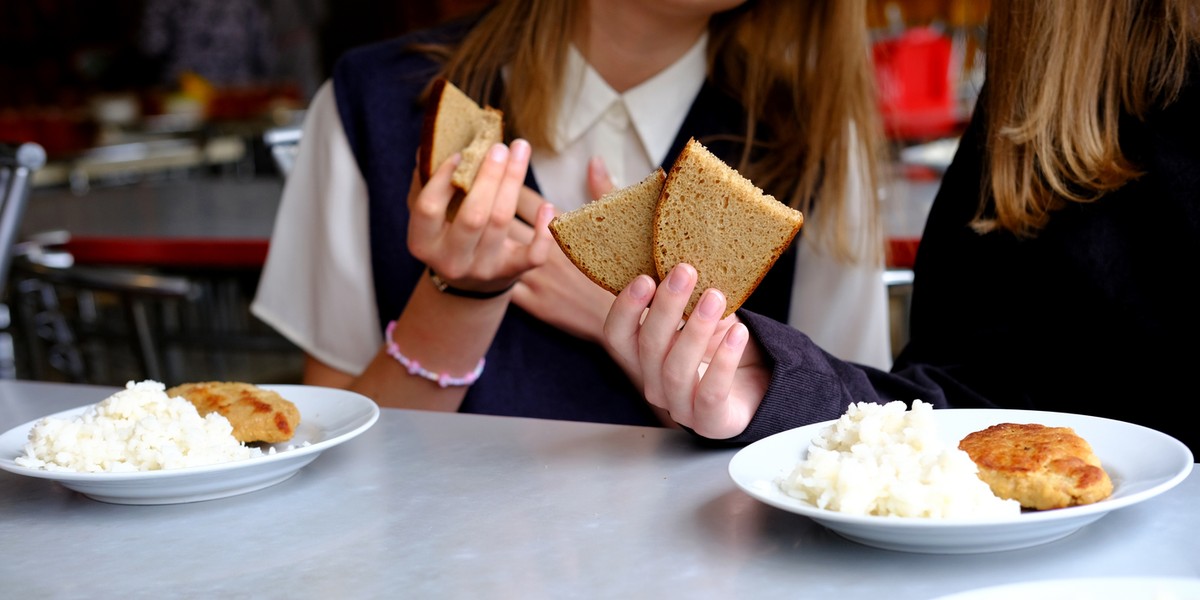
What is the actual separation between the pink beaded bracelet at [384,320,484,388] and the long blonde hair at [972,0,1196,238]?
2.01 feet

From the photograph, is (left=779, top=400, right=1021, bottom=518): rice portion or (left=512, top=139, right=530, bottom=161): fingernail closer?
(left=779, top=400, right=1021, bottom=518): rice portion

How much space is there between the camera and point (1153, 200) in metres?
1.17

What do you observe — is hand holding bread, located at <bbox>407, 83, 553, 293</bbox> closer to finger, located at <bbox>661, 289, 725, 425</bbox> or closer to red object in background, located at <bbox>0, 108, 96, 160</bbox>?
finger, located at <bbox>661, 289, 725, 425</bbox>

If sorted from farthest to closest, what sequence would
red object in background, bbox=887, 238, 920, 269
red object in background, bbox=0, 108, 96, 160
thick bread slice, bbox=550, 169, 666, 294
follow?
red object in background, bbox=0, 108, 96, 160 < red object in background, bbox=887, 238, 920, 269 < thick bread slice, bbox=550, 169, 666, 294

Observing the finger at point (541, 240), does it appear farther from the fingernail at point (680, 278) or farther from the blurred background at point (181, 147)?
the blurred background at point (181, 147)

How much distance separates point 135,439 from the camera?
83cm

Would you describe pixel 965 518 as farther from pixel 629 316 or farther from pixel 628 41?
pixel 628 41

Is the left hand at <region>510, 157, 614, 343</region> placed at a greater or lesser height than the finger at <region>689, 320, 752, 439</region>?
lesser

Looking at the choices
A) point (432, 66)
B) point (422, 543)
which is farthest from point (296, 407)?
point (432, 66)

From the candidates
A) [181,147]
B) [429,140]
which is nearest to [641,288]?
[429,140]

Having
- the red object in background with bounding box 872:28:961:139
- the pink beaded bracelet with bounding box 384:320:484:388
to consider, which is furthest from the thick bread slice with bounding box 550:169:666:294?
the red object in background with bounding box 872:28:961:139

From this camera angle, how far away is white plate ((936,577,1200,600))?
22.3 inches

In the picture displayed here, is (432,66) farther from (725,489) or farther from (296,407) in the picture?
(725,489)

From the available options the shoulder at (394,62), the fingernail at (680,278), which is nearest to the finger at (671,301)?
the fingernail at (680,278)
